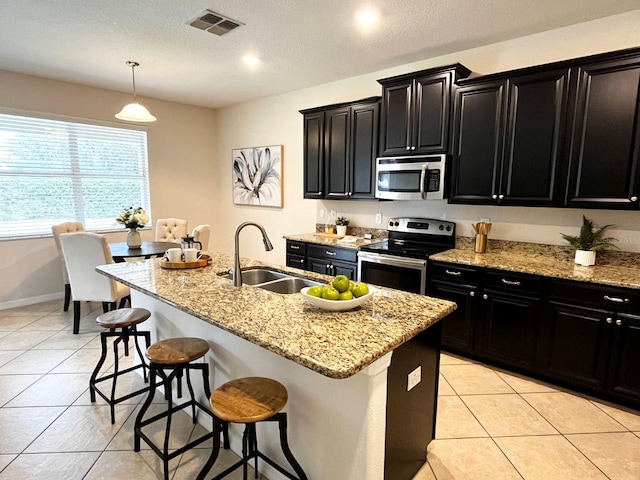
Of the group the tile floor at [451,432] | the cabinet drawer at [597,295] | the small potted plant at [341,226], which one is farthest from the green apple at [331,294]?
the small potted plant at [341,226]

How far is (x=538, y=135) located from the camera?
2768mm

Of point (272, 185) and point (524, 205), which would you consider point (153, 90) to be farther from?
point (524, 205)

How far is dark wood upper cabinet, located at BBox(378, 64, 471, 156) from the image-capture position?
315 cm

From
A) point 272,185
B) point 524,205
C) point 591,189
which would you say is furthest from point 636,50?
point 272,185

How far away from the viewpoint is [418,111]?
330 cm

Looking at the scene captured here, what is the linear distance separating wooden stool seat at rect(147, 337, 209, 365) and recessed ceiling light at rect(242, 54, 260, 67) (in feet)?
9.44

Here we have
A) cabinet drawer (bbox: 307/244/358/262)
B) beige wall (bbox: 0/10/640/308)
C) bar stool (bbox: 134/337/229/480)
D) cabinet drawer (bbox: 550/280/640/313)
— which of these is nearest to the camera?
bar stool (bbox: 134/337/229/480)

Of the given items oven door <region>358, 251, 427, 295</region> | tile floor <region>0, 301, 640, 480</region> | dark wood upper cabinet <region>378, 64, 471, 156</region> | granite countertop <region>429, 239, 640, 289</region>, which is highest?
dark wood upper cabinet <region>378, 64, 471, 156</region>

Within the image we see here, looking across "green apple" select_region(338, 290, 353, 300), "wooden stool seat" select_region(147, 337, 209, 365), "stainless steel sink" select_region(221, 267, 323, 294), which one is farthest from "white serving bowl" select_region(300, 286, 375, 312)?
"wooden stool seat" select_region(147, 337, 209, 365)

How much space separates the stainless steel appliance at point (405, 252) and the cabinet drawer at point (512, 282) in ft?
1.78

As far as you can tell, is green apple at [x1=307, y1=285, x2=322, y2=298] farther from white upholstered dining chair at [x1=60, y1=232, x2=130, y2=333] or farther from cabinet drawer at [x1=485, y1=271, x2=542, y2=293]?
white upholstered dining chair at [x1=60, y1=232, x2=130, y2=333]

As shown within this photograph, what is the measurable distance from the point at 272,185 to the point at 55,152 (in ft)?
9.19

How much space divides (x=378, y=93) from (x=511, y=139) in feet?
5.46

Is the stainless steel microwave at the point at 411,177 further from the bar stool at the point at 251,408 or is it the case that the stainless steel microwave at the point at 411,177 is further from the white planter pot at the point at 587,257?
the bar stool at the point at 251,408
